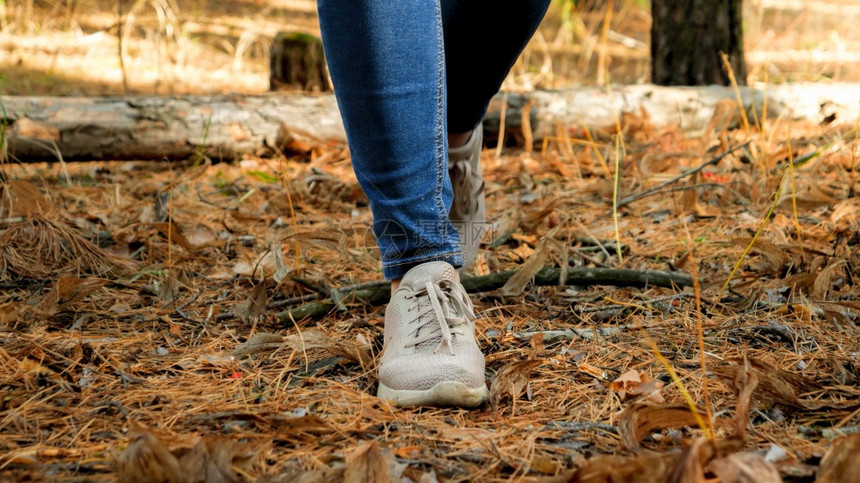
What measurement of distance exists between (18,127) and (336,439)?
7.74ft

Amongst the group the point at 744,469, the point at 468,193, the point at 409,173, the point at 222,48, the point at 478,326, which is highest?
the point at 222,48

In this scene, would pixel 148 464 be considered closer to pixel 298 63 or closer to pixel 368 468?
pixel 368 468

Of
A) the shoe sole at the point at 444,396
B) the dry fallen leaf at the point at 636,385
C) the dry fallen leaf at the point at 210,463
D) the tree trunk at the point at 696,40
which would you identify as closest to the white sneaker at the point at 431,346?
the shoe sole at the point at 444,396

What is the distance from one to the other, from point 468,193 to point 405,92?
20.8 inches

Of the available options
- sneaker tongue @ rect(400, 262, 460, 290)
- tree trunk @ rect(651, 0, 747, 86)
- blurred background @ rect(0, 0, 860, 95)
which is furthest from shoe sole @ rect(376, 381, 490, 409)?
blurred background @ rect(0, 0, 860, 95)

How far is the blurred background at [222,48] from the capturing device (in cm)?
449

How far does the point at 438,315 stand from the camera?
45.3 inches

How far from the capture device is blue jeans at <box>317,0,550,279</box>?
1076 millimetres

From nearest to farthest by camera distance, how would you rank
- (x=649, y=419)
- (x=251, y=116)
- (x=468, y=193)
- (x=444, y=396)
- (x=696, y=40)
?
(x=649, y=419)
(x=444, y=396)
(x=468, y=193)
(x=251, y=116)
(x=696, y=40)

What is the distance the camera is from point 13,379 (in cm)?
109

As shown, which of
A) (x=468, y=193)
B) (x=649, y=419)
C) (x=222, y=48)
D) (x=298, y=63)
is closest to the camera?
(x=649, y=419)

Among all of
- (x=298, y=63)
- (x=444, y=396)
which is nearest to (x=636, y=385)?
(x=444, y=396)

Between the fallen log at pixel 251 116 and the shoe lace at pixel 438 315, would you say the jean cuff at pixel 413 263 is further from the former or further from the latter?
the fallen log at pixel 251 116

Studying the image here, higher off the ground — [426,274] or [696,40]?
[696,40]
